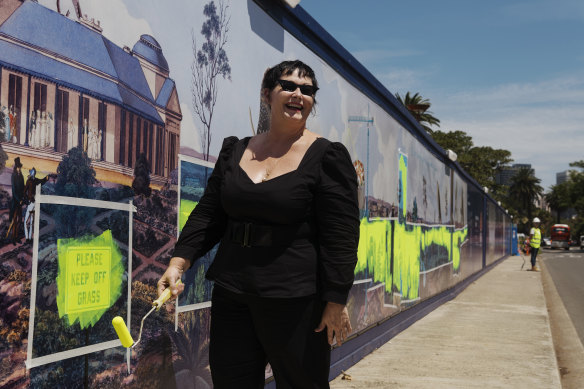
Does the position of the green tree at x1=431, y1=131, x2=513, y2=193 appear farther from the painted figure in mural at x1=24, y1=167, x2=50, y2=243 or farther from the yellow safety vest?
the painted figure in mural at x1=24, y1=167, x2=50, y2=243

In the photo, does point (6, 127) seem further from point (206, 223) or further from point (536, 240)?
point (536, 240)

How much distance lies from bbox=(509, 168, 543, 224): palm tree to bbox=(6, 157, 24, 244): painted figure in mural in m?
115

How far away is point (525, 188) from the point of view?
111 m

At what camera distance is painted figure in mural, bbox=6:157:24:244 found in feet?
6.82

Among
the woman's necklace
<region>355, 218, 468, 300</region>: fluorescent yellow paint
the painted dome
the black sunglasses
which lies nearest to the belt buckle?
the woman's necklace

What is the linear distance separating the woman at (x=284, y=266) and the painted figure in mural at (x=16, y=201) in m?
0.52

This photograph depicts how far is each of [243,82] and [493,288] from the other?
1241 cm

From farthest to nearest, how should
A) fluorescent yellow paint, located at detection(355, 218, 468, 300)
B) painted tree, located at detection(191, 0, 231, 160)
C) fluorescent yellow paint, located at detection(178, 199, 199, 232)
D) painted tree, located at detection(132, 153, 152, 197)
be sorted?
1. fluorescent yellow paint, located at detection(355, 218, 468, 300)
2. painted tree, located at detection(191, 0, 231, 160)
3. fluorescent yellow paint, located at detection(178, 199, 199, 232)
4. painted tree, located at detection(132, 153, 152, 197)

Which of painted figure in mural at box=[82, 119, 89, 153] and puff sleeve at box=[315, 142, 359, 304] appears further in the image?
painted figure in mural at box=[82, 119, 89, 153]

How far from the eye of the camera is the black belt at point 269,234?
229 centimetres

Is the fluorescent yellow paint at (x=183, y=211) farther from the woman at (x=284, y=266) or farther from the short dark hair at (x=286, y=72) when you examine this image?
the short dark hair at (x=286, y=72)

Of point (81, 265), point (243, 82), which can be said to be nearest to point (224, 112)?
point (243, 82)

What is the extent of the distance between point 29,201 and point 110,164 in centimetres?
47

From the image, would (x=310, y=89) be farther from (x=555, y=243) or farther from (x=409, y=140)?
(x=555, y=243)
